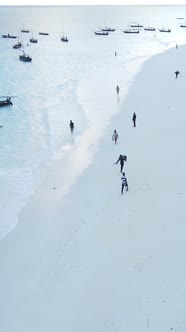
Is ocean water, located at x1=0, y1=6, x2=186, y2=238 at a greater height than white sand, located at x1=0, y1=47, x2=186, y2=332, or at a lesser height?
lesser

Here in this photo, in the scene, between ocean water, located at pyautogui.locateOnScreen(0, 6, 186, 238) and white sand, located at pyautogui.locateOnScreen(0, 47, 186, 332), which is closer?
white sand, located at pyautogui.locateOnScreen(0, 47, 186, 332)

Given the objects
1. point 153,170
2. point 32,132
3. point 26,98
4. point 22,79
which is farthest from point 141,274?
point 22,79

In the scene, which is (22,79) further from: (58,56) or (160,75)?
(58,56)

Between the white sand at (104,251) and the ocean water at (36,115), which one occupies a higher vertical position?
the white sand at (104,251)

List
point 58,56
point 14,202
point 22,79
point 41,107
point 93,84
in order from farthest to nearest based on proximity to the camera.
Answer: point 58,56, point 22,79, point 93,84, point 41,107, point 14,202

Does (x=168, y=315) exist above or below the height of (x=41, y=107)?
above

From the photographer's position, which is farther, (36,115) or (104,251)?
(36,115)

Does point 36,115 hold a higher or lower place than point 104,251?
lower

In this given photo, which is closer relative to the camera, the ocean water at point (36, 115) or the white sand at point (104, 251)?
the white sand at point (104, 251)
